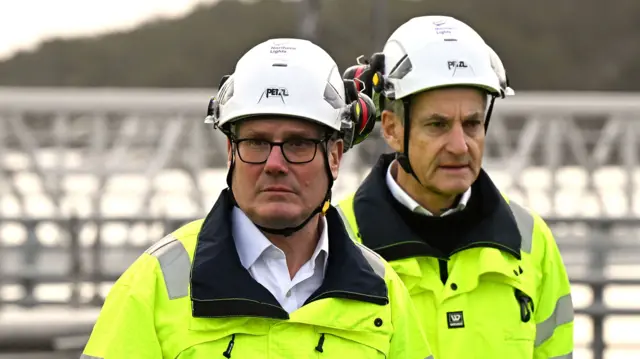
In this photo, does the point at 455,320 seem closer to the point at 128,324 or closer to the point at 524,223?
the point at 524,223

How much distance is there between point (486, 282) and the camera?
14.8 feet

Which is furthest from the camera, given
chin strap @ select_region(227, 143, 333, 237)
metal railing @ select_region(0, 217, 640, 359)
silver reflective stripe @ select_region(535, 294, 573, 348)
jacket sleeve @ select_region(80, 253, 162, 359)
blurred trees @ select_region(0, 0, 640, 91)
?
blurred trees @ select_region(0, 0, 640, 91)

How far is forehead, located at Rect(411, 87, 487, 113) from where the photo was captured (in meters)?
4.51

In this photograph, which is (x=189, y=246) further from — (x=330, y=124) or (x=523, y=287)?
(x=523, y=287)

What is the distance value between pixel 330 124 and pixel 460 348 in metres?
1.09

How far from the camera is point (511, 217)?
4.64m

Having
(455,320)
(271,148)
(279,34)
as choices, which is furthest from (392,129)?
(279,34)

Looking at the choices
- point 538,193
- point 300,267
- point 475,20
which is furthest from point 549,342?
point 475,20

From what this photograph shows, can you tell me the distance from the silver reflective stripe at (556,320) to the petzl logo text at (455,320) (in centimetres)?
27

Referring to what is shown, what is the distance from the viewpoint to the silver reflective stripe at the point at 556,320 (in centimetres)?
458

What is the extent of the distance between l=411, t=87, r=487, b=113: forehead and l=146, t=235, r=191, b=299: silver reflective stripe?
4.02 feet

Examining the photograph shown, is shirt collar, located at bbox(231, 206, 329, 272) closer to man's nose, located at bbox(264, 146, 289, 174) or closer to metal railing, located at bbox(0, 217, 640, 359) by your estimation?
man's nose, located at bbox(264, 146, 289, 174)

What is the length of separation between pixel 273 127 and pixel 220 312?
44 cm

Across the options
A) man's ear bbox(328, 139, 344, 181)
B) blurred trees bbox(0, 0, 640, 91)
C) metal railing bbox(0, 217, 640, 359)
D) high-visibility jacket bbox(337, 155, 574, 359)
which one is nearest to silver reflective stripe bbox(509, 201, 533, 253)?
high-visibility jacket bbox(337, 155, 574, 359)
